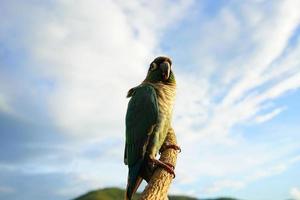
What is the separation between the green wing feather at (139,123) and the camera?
8.70 meters

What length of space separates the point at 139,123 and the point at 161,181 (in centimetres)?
212

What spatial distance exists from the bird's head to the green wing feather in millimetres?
394

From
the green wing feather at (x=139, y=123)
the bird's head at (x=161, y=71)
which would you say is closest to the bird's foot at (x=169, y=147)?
the green wing feather at (x=139, y=123)

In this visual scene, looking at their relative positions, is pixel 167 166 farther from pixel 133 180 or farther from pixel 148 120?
pixel 148 120

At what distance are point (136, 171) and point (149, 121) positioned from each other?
3.74 feet

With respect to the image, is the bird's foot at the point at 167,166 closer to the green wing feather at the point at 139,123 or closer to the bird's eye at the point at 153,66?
the green wing feather at the point at 139,123

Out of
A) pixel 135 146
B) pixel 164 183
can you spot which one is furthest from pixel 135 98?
pixel 164 183

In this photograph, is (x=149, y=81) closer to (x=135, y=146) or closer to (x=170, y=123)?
(x=170, y=123)

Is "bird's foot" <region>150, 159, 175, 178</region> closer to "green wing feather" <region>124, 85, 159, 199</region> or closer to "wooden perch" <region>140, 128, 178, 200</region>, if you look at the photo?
"wooden perch" <region>140, 128, 178, 200</region>

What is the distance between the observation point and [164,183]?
7125mm

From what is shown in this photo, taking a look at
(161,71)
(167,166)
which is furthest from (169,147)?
(161,71)

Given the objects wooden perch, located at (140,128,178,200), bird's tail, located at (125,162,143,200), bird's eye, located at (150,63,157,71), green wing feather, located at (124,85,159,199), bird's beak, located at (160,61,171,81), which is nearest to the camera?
wooden perch, located at (140,128,178,200)

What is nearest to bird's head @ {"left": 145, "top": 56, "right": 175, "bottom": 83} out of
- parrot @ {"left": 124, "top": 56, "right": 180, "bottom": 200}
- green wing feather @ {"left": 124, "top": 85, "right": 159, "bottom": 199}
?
parrot @ {"left": 124, "top": 56, "right": 180, "bottom": 200}

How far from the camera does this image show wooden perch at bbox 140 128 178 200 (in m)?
6.52
